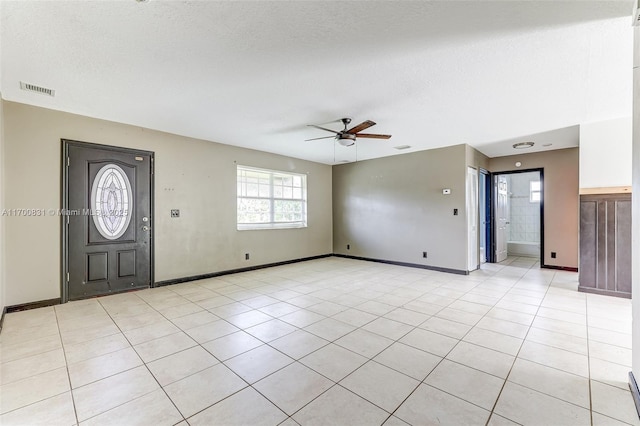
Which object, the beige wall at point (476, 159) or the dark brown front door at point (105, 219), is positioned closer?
the dark brown front door at point (105, 219)

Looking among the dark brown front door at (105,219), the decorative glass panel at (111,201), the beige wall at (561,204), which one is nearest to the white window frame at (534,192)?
the beige wall at (561,204)

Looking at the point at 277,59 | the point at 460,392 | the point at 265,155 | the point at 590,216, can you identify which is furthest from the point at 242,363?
the point at 590,216

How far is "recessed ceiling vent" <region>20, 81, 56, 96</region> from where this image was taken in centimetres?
296

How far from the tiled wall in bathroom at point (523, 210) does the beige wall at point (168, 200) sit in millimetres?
5758

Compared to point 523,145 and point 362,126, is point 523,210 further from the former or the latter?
point 362,126

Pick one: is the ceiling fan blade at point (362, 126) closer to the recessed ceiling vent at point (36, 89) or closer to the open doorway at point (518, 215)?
the recessed ceiling vent at point (36, 89)

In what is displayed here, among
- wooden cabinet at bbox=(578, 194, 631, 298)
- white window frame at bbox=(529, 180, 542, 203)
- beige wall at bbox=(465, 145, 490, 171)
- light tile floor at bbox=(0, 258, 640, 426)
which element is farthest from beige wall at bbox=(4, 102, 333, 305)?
white window frame at bbox=(529, 180, 542, 203)

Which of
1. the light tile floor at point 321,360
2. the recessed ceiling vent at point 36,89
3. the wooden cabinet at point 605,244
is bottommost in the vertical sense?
the light tile floor at point 321,360

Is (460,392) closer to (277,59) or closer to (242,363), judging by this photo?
(242,363)

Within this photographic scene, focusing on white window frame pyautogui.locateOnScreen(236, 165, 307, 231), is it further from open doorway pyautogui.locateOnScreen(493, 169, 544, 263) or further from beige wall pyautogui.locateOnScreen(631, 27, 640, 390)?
beige wall pyautogui.locateOnScreen(631, 27, 640, 390)

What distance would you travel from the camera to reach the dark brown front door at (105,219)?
12.4 feet

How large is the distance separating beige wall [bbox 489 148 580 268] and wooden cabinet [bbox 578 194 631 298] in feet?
5.99

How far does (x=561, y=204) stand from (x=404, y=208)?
3.26 meters

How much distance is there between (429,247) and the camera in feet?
19.3
